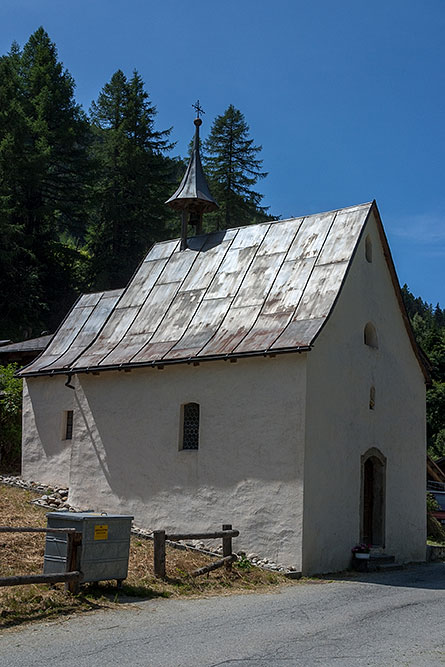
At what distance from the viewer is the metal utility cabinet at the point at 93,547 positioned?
10.8 m

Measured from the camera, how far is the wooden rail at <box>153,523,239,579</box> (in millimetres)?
12578

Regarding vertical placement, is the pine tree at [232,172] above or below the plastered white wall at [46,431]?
above

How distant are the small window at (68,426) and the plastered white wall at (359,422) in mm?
7729

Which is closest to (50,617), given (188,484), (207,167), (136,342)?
(188,484)

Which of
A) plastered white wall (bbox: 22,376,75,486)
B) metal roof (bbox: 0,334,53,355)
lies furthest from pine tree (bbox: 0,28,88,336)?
plastered white wall (bbox: 22,376,75,486)

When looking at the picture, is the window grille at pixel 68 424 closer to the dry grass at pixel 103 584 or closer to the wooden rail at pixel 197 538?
the dry grass at pixel 103 584

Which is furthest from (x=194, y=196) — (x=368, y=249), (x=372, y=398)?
(x=372, y=398)

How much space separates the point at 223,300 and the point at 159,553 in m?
7.30

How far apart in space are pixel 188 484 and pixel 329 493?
10.2 feet

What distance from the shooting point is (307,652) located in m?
8.45

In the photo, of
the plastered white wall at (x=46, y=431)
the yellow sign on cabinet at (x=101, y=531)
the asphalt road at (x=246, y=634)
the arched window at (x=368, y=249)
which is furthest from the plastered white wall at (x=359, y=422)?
the plastered white wall at (x=46, y=431)

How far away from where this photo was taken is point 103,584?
453 inches

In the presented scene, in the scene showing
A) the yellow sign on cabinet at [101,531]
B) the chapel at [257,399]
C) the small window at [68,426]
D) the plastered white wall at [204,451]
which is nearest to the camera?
the yellow sign on cabinet at [101,531]

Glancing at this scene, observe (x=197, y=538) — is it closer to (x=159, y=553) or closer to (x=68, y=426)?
(x=159, y=553)
